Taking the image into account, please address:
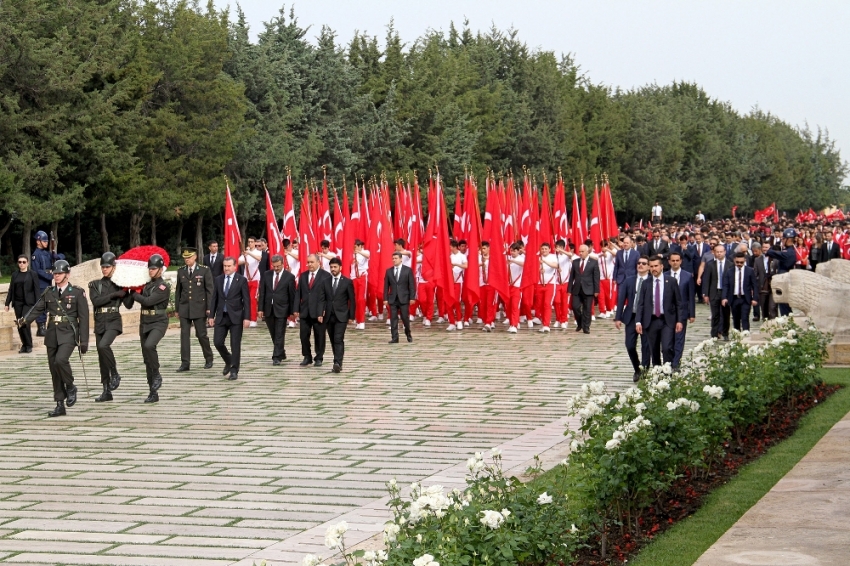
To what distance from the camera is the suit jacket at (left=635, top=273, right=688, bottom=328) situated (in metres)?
15.9

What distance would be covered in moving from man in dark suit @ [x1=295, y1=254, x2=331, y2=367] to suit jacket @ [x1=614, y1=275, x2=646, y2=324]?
452 cm

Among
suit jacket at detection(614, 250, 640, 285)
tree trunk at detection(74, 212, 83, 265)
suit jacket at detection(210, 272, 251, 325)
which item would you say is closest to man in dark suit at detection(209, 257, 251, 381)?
suit jacket at detection(210, 272, 251, 325)

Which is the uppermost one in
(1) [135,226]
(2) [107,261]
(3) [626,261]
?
(1) [135,226]

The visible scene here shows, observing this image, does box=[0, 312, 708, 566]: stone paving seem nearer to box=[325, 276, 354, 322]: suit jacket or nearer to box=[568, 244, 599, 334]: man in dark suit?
box=[325, 276, 354, 322]: suit jacket

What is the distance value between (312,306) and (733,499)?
10407 mm

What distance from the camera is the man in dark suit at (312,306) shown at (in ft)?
61.4

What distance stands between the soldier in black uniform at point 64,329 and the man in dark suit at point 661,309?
270 inches

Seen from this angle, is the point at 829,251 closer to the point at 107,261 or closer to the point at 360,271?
the point at 360,271

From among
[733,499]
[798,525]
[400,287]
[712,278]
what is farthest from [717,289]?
[798,525]

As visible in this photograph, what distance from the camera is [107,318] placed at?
626 inches

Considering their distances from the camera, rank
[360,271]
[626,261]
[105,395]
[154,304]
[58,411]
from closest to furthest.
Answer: [58,411] < [105,395] < [154,304] < [626,261] < [360,271]

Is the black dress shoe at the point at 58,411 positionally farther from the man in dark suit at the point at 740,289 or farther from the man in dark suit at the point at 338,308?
the man in dark suit at the point at 740,289

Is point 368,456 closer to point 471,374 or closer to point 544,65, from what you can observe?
point 471,374

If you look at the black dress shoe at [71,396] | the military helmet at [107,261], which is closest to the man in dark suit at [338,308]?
the military helmet at [107,261]
